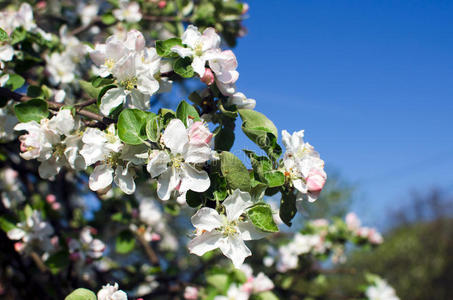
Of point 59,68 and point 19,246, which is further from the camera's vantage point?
point 59,68

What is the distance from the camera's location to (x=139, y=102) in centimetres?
122

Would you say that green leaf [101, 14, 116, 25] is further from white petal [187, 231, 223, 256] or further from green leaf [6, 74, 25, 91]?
white petal [187, 231, 223, 256]

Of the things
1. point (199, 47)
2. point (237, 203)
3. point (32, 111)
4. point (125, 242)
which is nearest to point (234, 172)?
point (237, 203)

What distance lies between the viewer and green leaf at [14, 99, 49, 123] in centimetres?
123

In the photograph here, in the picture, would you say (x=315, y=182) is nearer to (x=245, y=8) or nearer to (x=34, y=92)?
(x=34, y=92)

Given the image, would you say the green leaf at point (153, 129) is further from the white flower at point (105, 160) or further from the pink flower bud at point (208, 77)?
the pink flower bud at point (208, 77)

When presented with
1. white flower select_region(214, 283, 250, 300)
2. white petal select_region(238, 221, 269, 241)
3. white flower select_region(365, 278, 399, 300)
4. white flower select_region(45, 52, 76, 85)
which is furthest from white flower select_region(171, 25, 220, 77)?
white flower select_region(365, 278, 399, 300)

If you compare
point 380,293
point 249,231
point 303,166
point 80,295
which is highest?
point 380,293

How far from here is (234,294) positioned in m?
1.91

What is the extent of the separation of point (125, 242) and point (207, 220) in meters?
1.53

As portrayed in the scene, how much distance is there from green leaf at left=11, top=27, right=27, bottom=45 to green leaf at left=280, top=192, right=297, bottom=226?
1302 millimetres

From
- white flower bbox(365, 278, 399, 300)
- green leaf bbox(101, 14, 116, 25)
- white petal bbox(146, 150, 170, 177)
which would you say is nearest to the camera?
white petal bbox(146, 150, 170, 177)

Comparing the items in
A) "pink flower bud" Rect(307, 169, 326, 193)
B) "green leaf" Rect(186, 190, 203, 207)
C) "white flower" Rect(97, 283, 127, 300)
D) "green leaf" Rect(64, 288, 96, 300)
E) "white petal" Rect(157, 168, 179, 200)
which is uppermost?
"pink flower bud" Rect(307, 169, 326, 193)

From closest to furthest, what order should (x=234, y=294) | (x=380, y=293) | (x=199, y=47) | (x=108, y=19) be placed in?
1. (x=199, y=47)
2. (x=234, y=294)
3. (x=108, y=19)
4. (x=380, y=293)
